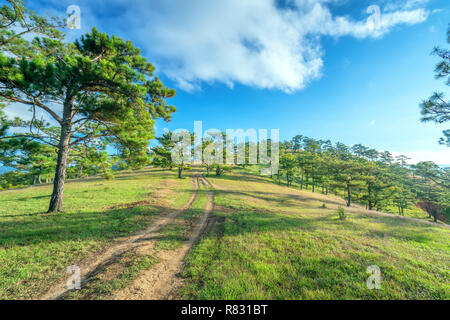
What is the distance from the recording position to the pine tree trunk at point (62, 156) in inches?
402

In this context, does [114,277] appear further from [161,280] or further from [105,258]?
[105,258]

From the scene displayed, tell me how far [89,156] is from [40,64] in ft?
21.1

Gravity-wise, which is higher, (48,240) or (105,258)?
(48,240)

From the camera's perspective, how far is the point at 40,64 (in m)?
7.28

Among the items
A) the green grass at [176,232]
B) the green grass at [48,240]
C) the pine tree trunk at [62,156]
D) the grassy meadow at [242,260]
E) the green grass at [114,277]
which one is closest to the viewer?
the green grass at [114,277]

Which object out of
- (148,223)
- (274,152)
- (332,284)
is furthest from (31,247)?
(274,152)

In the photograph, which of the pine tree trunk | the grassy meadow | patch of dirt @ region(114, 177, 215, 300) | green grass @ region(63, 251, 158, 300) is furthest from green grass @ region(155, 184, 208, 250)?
the pine tree trunk

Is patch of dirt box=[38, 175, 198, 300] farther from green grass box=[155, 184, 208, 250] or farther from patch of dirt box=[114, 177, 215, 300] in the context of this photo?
patch of dirt box=[114, 177, 215, 300]

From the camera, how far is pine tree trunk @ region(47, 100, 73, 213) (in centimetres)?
1022

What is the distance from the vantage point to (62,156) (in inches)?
403

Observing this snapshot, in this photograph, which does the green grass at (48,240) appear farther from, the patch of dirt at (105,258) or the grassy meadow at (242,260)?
the patch of dirt at (105,258)

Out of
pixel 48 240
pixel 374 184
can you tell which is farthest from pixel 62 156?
pixel 374 184

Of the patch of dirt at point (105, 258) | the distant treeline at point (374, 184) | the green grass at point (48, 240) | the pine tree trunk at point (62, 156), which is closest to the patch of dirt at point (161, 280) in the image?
the patch of dirt at point (105, 258)

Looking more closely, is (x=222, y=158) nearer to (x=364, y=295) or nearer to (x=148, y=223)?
(x=148, y=223)
